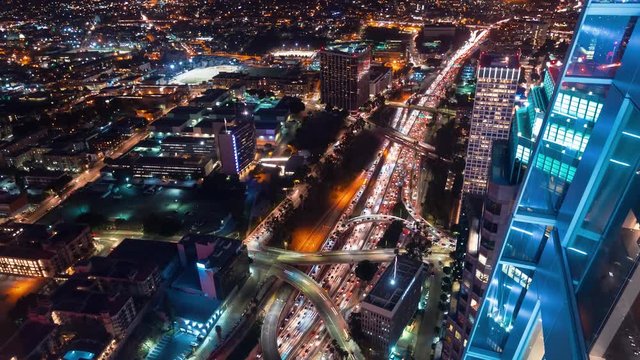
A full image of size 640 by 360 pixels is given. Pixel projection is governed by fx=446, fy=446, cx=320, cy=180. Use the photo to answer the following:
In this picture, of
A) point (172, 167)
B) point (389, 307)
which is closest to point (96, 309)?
point (389, 307)

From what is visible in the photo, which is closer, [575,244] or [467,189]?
[575,244]

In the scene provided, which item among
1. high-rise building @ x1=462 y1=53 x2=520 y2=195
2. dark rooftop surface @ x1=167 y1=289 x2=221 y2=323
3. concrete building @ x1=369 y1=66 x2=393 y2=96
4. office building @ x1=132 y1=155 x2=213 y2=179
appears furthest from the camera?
concrete building @ x1=369 y1=66 x2=393 y2=96

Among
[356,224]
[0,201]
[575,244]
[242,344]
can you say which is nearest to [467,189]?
[356,224]

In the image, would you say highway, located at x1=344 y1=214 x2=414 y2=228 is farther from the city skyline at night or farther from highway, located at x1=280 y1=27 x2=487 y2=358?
highway, located at x1=280 y1=27 x2=487 y2=358

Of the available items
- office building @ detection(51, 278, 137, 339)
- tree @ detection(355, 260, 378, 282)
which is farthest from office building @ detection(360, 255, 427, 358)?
office building @ detection(51, 278, 137, 339)

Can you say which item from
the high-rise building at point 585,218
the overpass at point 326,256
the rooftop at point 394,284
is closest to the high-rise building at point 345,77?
the overpass at point 326,256

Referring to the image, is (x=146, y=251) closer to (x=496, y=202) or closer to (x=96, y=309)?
(x=96, y=309)

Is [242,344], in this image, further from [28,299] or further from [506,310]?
[506,310]
